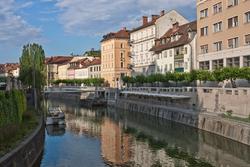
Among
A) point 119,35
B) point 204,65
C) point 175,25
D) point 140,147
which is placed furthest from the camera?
point 119,35

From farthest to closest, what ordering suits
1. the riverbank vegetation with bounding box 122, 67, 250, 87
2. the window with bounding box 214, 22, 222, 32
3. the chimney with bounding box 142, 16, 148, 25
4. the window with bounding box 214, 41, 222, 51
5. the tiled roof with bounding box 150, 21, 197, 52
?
the chimney with bounding box 142, 16, 148, 25, the tiled roof with bounding box 150, 21, 197, 52, the window with bounding box 214, 41, 222, 51, the window with bounding box 214, 22, 222, 32, the riverbank vegetation with bounding box 122, 67, 250, 87

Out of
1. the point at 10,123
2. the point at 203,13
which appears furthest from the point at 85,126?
the point at 10,123

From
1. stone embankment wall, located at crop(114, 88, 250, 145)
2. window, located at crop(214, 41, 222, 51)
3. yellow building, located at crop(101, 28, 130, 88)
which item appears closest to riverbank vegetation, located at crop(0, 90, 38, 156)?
stone embankment wall, located at crop(114, 88, 250, 145)

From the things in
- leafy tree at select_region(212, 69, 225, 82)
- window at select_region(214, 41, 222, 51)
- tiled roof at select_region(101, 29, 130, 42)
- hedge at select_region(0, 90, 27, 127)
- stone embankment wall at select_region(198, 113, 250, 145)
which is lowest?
stone embankment wall at select_region(198, 113, 250, 145)

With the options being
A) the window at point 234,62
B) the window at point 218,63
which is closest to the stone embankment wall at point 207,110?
the window at point 234,62

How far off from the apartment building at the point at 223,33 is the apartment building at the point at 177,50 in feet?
17.5

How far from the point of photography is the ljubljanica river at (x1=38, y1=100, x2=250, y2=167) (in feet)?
117

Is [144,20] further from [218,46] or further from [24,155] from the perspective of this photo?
[24,155]

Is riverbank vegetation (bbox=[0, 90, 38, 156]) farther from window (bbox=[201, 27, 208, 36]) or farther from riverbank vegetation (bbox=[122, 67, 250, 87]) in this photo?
window (bbox=[201, 27, 208, 36])

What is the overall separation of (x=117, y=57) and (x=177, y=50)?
49.0 m

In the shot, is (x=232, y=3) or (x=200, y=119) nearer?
(x=200, y=119)

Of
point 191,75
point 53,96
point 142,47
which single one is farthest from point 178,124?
point 53,96

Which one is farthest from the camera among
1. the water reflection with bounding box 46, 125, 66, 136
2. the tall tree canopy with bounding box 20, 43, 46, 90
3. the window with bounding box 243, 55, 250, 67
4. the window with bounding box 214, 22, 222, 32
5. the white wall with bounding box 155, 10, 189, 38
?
the white wall with bounding box 155, 10, 189, 38

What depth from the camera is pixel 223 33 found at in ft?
207
